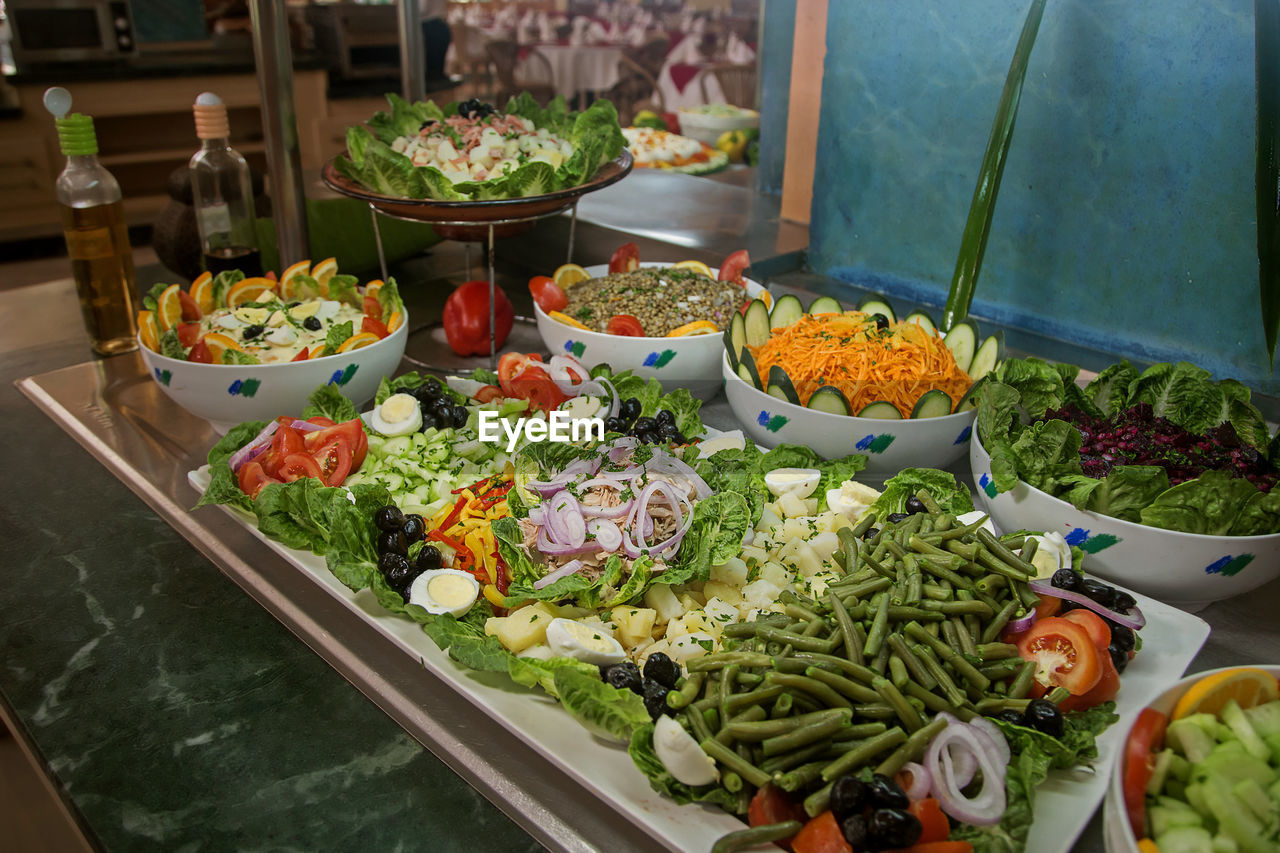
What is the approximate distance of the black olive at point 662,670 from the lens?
1225 mm

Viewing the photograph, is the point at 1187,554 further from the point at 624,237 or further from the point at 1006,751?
the point at 624,237

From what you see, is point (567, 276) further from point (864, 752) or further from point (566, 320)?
point (864, 752)

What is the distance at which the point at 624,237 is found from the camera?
2.91 meters

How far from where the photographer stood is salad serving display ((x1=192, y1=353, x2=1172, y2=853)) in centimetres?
108

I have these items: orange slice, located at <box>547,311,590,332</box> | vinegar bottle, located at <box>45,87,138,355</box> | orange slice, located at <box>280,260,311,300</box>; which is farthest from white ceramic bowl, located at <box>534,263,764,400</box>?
vinegar bottle, located at <box>45,87,138,355</box>

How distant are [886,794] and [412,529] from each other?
83 centimetres

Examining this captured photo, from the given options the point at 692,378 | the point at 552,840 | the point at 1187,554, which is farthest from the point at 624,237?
the point at 552,840

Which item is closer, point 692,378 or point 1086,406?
point 1086,406

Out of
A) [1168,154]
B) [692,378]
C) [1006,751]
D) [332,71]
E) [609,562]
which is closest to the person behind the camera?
[1006,751]

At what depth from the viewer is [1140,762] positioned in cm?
94

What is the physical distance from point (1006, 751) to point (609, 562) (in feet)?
1.93

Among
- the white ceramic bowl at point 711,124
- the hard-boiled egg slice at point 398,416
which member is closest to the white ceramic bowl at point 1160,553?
the hard-boiled egg slice at point 398,416

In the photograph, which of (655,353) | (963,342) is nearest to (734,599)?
(655,353)

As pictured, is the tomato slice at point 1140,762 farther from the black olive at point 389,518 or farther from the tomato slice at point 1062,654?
the black olive at point 389,518
